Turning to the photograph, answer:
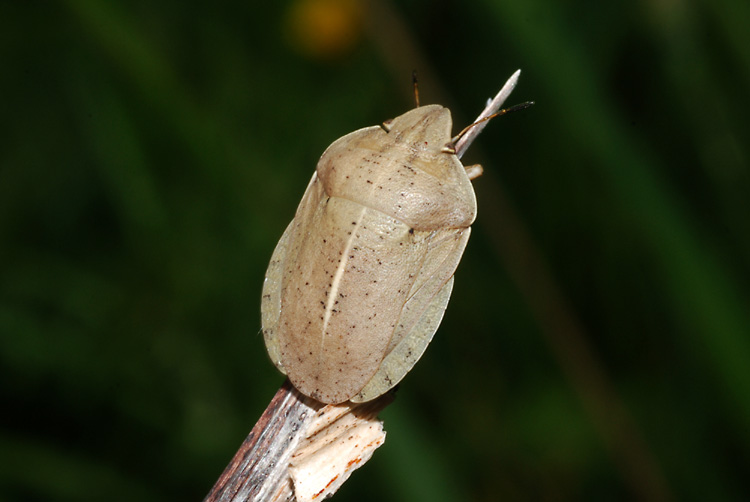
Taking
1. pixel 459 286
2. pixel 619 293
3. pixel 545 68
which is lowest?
pixel 619 293

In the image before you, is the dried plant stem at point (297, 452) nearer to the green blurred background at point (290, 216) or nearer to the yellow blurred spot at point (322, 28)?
the green blurred background at point (290, 216)

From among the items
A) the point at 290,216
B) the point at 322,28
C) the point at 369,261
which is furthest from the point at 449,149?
the point at 322,28

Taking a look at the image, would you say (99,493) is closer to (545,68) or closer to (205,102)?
(205,102)

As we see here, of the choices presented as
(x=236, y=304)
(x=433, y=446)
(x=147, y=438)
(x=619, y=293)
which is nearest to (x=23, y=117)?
(x=236, y=304)

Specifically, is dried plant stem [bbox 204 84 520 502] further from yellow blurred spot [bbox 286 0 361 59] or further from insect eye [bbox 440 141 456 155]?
yellow blurred spot [bbox 286 0 361 59]

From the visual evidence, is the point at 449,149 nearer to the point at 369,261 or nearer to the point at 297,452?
the point at 369,261

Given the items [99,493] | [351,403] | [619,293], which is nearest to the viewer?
[351,403]

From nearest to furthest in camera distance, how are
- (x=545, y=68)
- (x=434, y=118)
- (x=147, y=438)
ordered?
(x=434, y=118) < (x=545, y=68) < (x=147, y=438)

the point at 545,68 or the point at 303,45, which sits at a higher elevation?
the point at 303,45
